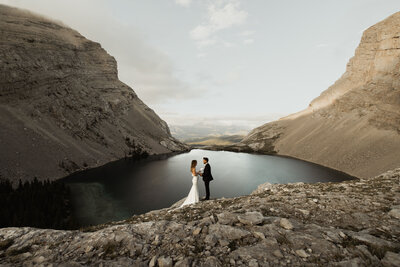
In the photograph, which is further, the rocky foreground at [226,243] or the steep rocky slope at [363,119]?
the steep rocky slope at [363,119]

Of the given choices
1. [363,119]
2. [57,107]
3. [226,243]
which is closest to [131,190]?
[226,243]

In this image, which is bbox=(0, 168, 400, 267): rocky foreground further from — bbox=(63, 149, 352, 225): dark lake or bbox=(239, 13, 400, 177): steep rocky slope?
bbox=(239, 13, 400, 177): steep rocky slope

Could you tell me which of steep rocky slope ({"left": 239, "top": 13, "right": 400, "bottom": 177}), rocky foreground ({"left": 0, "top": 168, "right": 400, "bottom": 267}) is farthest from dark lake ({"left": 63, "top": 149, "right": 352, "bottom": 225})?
rocky foreground ({"left": 0, "top": 168, "right": 400, "bottom": 267})

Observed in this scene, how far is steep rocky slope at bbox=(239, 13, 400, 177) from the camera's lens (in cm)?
5275

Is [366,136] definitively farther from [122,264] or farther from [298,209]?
[122,264]

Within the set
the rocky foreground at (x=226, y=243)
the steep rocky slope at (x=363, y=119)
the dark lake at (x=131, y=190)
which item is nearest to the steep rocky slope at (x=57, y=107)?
the dark lake at (x=131, y=190)

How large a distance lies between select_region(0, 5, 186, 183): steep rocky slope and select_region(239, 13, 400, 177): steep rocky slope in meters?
75.1

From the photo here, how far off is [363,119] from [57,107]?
118 metres

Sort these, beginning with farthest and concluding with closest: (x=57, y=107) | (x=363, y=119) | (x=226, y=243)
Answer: (x=363, y=119)
(x=57, y=107)
(x=226, y=243)

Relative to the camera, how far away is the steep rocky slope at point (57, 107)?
42.4 meters

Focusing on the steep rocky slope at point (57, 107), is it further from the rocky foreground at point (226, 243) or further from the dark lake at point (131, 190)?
the rocky foreground at point (226, 243)

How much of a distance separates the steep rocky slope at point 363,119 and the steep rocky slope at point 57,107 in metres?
75.1

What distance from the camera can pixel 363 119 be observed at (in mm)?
68188

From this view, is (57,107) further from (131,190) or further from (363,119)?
(363,119)
